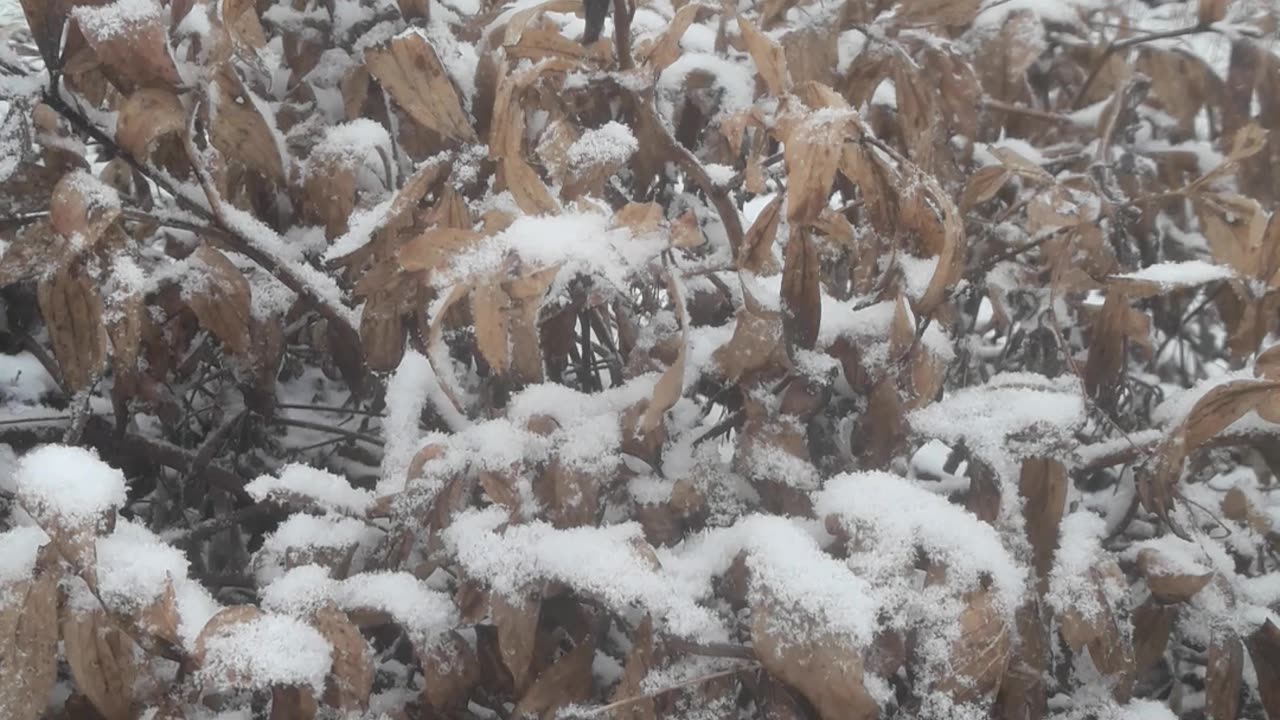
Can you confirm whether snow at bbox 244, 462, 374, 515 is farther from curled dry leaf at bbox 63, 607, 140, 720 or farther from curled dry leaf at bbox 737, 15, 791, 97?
curled dry leaf at bbox 737, 15, 791, 97

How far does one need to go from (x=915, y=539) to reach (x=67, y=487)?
602 mm

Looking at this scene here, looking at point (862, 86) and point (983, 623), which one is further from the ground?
point (862, 86)

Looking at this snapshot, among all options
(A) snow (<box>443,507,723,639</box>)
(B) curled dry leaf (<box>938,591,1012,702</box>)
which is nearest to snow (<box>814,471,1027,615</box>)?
(B) curled dry leaf (<box>938,591,1012,702</box>)

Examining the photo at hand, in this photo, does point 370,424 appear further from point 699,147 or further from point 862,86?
point 862,86

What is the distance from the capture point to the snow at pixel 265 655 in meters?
0.64

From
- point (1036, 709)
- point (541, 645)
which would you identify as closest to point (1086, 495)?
point (1036, 709)

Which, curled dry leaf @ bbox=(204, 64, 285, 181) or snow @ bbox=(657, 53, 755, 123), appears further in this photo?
snow @ bbox=(657, 53, 755, 123)

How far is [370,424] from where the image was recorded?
1350mm

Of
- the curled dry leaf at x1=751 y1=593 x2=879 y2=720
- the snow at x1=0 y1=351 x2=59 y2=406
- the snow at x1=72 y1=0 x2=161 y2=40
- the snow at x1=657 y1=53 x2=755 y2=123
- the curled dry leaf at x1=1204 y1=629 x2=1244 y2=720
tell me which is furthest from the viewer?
the snow at x1=0 y1=351 x2=59 y2=406

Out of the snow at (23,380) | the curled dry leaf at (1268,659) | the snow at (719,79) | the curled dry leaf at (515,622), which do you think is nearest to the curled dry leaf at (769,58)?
the snow at (719,79)

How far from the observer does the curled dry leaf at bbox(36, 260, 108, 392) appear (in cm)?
77

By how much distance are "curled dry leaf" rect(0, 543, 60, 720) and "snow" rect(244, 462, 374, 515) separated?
187 mm

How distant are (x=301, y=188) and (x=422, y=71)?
234mm

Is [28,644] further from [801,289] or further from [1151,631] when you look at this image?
[1151,631]
